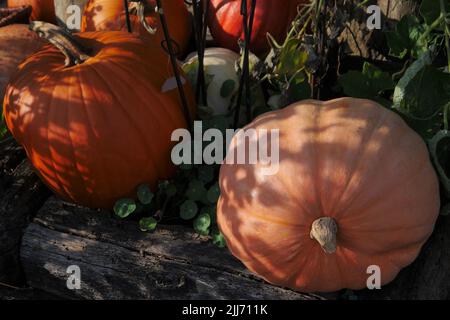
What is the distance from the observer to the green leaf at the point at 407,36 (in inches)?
81.7

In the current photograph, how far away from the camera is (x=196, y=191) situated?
2.02m

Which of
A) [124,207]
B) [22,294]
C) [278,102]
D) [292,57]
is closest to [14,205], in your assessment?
[22,294]

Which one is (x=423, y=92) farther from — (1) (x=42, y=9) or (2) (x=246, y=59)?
(1) (x=42, y=9)

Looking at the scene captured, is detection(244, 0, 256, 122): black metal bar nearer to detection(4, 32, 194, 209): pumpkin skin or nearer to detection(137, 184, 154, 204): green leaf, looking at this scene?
detection(4, 32, 194, 209): pumpkin skin

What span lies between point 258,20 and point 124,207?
1043 millimetres

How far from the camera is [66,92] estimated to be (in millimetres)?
1875

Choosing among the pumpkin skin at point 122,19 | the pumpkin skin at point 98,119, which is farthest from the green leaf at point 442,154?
the pumpkin skin at point 122,19

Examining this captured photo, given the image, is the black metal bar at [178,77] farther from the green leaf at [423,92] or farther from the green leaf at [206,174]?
the green leaf at [423,92]

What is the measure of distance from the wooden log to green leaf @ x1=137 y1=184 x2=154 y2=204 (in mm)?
107

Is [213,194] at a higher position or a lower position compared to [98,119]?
lower

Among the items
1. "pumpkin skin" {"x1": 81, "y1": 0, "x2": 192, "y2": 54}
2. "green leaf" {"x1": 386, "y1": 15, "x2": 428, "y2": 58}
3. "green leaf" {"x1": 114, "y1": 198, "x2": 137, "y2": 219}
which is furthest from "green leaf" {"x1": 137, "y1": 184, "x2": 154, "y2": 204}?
"green leaf" {"x1": 386, "y1": 15, "x2": 428, "y2": 58}

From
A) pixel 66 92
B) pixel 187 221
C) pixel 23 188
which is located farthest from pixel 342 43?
pixel 23 188

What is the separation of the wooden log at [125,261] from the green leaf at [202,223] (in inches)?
1.5

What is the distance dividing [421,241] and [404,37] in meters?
0.76
